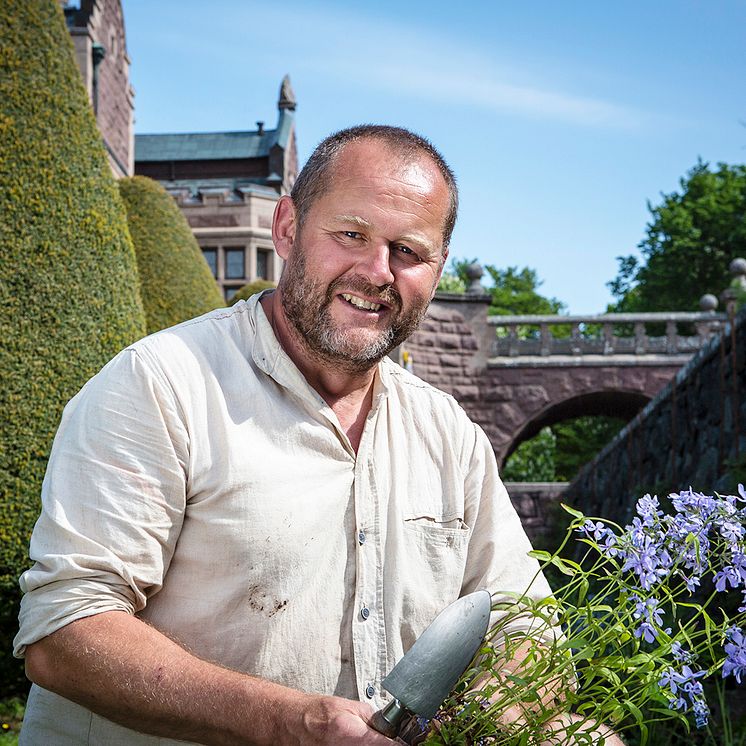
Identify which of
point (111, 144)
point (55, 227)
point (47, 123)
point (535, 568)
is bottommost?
point (535, 568)

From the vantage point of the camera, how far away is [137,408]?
1.80m

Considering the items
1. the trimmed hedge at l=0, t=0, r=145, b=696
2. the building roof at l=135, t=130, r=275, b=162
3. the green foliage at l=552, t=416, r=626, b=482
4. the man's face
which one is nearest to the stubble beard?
the man's face

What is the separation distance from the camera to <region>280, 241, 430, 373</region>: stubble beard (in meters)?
2.09

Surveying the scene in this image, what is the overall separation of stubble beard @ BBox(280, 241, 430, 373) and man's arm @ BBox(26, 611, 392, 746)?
0.74 metres

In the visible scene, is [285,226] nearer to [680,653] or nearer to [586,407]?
[680,653]

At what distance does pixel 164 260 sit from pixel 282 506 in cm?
905

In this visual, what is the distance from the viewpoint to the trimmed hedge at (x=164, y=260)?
33.5 ft

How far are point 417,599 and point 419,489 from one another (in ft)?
0.79

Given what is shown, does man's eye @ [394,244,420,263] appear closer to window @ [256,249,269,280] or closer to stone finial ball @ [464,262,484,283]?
stone finial ball @ [464,262,484,283]

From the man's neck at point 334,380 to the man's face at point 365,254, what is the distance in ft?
0.11

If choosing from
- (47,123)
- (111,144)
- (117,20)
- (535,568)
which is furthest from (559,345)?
(535,568)

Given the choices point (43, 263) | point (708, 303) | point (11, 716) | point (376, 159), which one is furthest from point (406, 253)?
point (708, 303)

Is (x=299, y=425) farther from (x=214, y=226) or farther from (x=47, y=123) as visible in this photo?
(x=214, y=226)

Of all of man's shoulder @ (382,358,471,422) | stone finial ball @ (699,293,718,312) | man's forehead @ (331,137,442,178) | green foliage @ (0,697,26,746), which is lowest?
green foliage @ (0,697,26,746)
